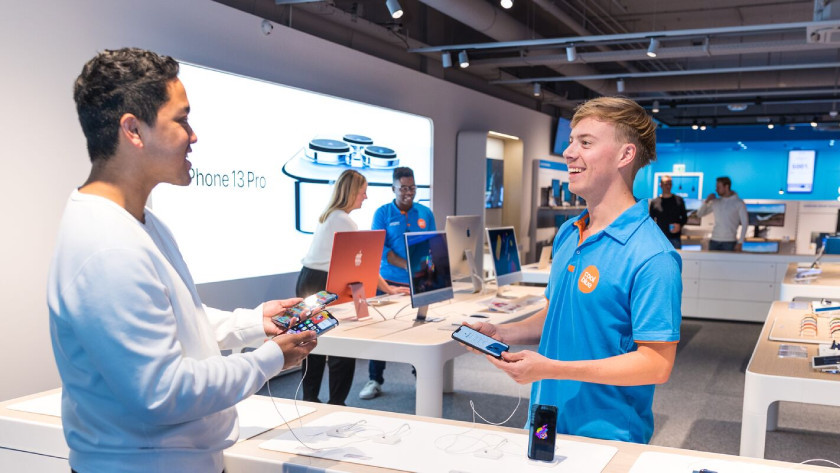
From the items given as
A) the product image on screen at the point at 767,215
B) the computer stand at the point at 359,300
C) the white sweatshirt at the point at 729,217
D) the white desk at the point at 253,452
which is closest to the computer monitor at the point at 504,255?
the computer stand at the point at 359,300

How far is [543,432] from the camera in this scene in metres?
1.71

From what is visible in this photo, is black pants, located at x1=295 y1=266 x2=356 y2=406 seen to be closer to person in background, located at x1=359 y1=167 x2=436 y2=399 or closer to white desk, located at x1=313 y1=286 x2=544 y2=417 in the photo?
white desk, located at x1=313 y1=286 x2=544 y2=417

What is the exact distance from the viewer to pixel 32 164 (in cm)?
391

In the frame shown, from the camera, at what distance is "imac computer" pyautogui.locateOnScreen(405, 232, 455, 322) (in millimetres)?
3641

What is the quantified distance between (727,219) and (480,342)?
328 inches

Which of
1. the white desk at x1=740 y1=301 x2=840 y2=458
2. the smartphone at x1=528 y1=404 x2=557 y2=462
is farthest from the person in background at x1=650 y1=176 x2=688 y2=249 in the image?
the smartphone at x1=528 y1=404 x2=557 y2=462

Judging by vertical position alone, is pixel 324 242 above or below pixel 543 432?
above

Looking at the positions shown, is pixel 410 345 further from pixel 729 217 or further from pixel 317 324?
pixel 729 217

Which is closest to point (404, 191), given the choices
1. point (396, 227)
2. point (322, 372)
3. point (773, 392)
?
point (396, 227)

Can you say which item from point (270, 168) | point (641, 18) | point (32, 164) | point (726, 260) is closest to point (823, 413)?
point (726, 260)

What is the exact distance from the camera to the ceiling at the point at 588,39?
22.1 ft

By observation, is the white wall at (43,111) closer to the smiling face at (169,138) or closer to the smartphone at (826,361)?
the smiling face at (169,138)

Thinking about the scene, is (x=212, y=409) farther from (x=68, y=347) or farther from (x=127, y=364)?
(x=68, y=347)

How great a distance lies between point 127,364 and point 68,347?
0.17 metres
